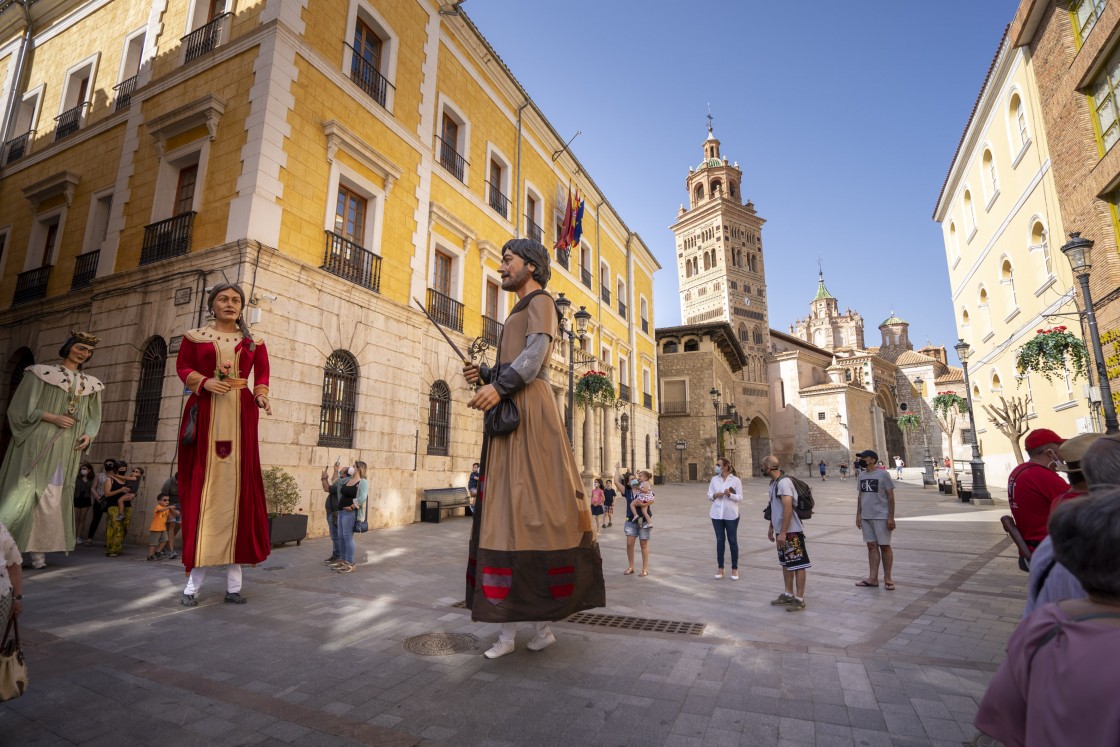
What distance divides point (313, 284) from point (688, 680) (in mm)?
9533

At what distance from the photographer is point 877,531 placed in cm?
643

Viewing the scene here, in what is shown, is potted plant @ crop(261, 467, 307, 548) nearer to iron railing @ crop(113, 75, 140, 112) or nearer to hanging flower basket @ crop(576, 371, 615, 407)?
iron railing @ crop(113, 75, 140, 112)

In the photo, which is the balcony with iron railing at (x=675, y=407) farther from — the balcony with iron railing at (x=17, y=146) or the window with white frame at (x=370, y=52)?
the balcony with iron railing at (x=17, y=146)

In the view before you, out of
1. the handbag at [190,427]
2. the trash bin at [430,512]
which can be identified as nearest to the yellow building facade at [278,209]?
the trash bin at [430,512]

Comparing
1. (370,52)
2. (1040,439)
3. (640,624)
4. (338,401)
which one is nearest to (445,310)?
(338,401)

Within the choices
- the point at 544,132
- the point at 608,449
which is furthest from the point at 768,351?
the point at 544,132

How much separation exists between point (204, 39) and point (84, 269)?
5746 millimetres

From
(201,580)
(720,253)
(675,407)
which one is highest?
(720,253)

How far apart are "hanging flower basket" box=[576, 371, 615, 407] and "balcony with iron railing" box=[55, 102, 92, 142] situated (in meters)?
15.4

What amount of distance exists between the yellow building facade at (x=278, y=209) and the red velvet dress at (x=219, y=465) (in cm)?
482

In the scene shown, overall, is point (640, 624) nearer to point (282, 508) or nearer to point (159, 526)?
point (159, 526)

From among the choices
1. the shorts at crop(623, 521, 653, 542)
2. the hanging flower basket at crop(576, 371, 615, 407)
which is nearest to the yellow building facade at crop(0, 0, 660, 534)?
Result: the hanging flower basket at crop(576, 371, 615, 407)

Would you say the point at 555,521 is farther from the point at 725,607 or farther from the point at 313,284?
the point at 313,284

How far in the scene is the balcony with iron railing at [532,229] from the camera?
1922 centimetres
